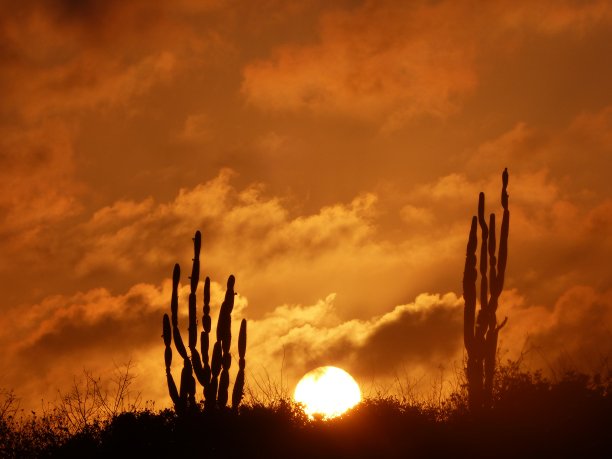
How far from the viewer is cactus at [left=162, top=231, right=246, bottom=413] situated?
18438mm

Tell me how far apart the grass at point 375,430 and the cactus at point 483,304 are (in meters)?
0.39

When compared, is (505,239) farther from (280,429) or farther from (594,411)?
(280,429)

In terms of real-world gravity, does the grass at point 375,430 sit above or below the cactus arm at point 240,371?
below

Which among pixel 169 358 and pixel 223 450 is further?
A: pixel 169 358

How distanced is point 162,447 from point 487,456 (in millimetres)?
5600

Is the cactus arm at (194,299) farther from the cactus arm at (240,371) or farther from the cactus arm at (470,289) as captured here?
the cactus arm at (470,289)

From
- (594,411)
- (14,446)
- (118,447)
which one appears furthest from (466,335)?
(14,446)

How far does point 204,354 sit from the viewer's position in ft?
61.2

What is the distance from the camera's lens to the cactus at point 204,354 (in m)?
18.4

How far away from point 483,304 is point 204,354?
6004 millimetres

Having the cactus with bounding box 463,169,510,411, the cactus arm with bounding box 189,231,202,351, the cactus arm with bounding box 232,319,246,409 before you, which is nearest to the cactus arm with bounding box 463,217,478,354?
the cactus with bounding box 463,169,510,411

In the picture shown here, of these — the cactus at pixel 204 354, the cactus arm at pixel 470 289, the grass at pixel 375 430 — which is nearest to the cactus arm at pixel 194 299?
the cactus at pixel 204 354

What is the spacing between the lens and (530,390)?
1666cm

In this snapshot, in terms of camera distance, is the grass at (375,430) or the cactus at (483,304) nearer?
the grass at (375,430)
